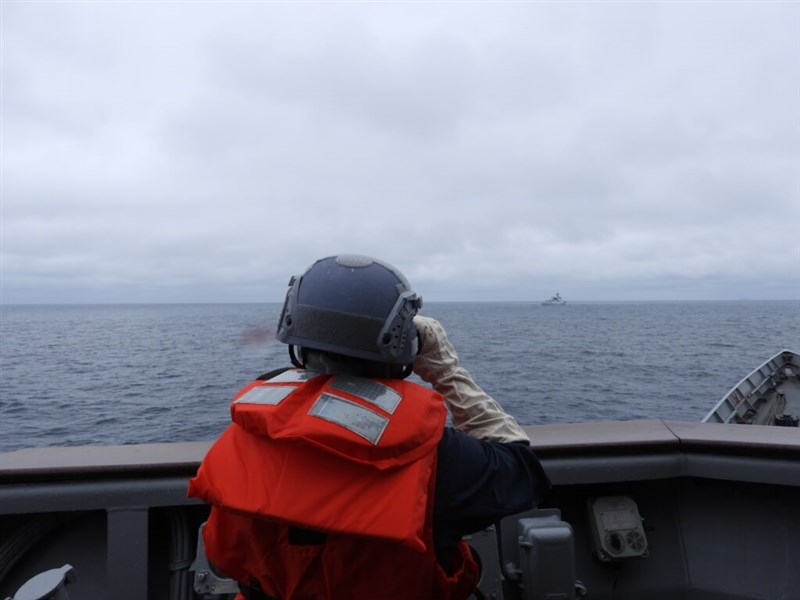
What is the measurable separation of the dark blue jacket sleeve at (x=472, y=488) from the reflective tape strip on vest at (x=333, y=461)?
72mm

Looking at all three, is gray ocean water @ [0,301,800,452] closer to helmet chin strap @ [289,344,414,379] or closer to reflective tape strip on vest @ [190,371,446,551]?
helmet chin strap @ [289,344,414,379]

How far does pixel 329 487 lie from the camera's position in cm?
140

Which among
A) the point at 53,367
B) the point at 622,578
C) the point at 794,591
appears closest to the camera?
the point at 794,591

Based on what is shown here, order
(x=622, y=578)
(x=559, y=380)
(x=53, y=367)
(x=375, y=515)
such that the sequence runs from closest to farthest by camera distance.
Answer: (x=375, y=515), (x=622, y=578), (x=559, y=380), (x=53, y=367)

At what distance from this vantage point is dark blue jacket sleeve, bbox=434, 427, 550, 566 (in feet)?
5.16

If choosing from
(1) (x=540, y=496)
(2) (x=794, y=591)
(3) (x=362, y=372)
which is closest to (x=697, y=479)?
(2) (x=794, y=591)

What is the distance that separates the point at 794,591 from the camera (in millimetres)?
2938

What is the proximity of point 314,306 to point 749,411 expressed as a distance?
10.9 metres

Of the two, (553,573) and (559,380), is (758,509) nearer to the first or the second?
(553,573)

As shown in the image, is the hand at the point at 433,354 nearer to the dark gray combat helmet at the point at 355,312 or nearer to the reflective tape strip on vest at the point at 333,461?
the dark gray combat helmet at the point at 355,312

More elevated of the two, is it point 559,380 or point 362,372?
point 362,372

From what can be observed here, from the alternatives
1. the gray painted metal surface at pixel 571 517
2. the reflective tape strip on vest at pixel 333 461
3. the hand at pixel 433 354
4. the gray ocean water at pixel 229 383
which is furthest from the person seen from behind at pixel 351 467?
the gray ocean water at pixel 229 383

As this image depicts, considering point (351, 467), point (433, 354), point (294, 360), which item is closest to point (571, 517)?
point (433, 354)

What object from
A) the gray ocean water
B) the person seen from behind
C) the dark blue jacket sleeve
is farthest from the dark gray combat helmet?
the gray ocean water
